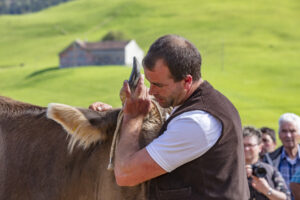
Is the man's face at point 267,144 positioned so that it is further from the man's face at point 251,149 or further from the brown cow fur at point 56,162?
the brown cow fur at point 56,162

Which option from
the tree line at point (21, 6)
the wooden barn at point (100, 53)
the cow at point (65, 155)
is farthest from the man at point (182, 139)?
the tree line at point (21, 6)

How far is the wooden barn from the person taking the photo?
8125 centimetres

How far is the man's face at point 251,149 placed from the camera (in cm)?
644

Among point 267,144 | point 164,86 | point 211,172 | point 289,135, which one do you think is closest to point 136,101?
point 164,86

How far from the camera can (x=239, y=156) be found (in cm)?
270

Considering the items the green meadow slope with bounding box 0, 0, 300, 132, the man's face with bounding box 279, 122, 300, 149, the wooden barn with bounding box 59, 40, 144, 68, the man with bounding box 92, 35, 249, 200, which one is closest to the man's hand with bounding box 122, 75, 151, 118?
the man with bounding box 92, 35, 249, 200

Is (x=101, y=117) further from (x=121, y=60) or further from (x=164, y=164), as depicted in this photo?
(x=121, y=60)

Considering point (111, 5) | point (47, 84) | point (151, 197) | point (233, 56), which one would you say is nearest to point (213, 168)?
point (151, 197)

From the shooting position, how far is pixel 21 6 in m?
184

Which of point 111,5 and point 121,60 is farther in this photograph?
point 111,5

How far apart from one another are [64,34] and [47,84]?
4736cm

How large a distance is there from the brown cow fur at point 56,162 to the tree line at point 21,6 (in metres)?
189

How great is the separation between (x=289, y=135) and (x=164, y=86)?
5.28 m

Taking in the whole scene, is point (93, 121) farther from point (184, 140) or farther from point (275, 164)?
point (275, 164)
